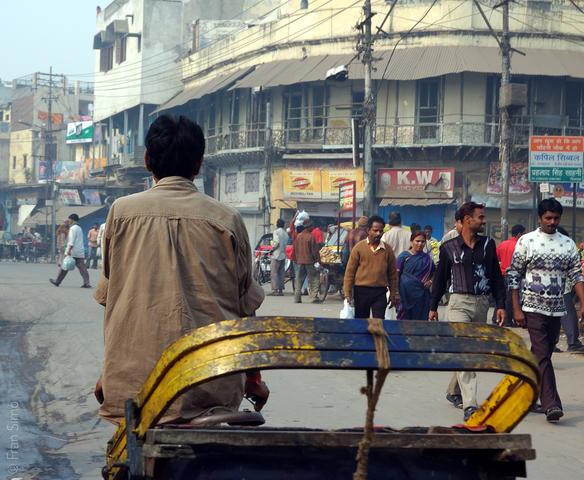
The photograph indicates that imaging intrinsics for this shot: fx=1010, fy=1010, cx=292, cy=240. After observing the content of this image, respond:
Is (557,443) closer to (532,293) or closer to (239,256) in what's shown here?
(532,293)

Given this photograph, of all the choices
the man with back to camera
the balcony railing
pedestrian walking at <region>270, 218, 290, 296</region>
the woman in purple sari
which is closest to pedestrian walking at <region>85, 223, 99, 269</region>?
the balcony railing

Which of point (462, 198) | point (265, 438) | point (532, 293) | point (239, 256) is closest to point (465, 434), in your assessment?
point (265, 438)

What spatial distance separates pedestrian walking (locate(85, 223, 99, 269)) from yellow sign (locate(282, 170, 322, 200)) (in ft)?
24.5

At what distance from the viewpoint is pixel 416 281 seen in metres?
11.9

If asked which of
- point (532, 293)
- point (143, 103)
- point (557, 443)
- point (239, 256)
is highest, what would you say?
point (143, 103)

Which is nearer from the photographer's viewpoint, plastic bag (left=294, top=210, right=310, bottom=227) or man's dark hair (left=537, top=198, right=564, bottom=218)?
man's dark hair (left=537, top=198, right=564, bottom=218)

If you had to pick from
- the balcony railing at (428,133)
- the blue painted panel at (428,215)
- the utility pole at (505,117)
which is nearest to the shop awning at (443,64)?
the balcony railing at (428,133)

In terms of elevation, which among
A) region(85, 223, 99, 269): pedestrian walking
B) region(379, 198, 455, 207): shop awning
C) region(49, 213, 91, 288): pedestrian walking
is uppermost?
region(379, 198, 455, 207): shop awning

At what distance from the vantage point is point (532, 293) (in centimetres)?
838

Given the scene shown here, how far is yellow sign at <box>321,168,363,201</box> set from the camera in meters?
37.2

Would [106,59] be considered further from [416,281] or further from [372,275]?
[372,275]

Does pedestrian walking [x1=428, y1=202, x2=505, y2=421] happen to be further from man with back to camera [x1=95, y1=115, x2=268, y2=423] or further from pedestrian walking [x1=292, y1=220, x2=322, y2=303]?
pedestrian walking [x1=292, y1=220, x2=322, y2=303]

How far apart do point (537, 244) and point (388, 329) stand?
612 cm

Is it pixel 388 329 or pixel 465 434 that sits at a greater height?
pixel 388 329
